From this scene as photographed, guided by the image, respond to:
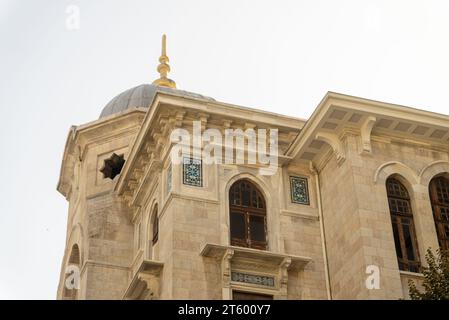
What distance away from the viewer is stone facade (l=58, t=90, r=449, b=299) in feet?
62.5

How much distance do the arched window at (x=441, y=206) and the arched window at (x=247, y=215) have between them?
3.84m

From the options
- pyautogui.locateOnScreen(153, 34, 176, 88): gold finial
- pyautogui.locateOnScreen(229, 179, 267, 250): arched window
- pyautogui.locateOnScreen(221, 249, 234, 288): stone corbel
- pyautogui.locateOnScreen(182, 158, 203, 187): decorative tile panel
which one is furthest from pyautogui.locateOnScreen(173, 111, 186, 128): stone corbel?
pyautogui.locateOnScreen(153, 34, 176, 88): gold finial

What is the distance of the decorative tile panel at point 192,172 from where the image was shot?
66.4 ft

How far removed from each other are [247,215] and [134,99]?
369 inches

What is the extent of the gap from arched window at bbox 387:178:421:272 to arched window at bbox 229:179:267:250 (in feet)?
9.47

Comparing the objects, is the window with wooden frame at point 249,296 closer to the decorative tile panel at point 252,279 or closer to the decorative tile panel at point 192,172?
the decorative tile panel at point 252,279

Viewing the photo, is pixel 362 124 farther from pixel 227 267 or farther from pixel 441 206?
pixel 227 267

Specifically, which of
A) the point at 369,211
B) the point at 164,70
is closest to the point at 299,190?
the point at 369,211

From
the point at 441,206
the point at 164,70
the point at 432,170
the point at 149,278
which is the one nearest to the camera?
the point at 149,278

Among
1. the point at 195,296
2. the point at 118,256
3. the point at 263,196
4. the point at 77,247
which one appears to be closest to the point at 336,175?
the point at 263,196

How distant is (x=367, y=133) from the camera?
2038 centimetres

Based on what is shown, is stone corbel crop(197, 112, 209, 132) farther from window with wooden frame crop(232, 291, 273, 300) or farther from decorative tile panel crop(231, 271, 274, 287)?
window with wooden frame crop(232, 291, 273, 300)

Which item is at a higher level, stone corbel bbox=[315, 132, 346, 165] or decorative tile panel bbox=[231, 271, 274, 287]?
stone corbel bbox=[315, 132, 346, 165]

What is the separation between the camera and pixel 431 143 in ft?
69.5
